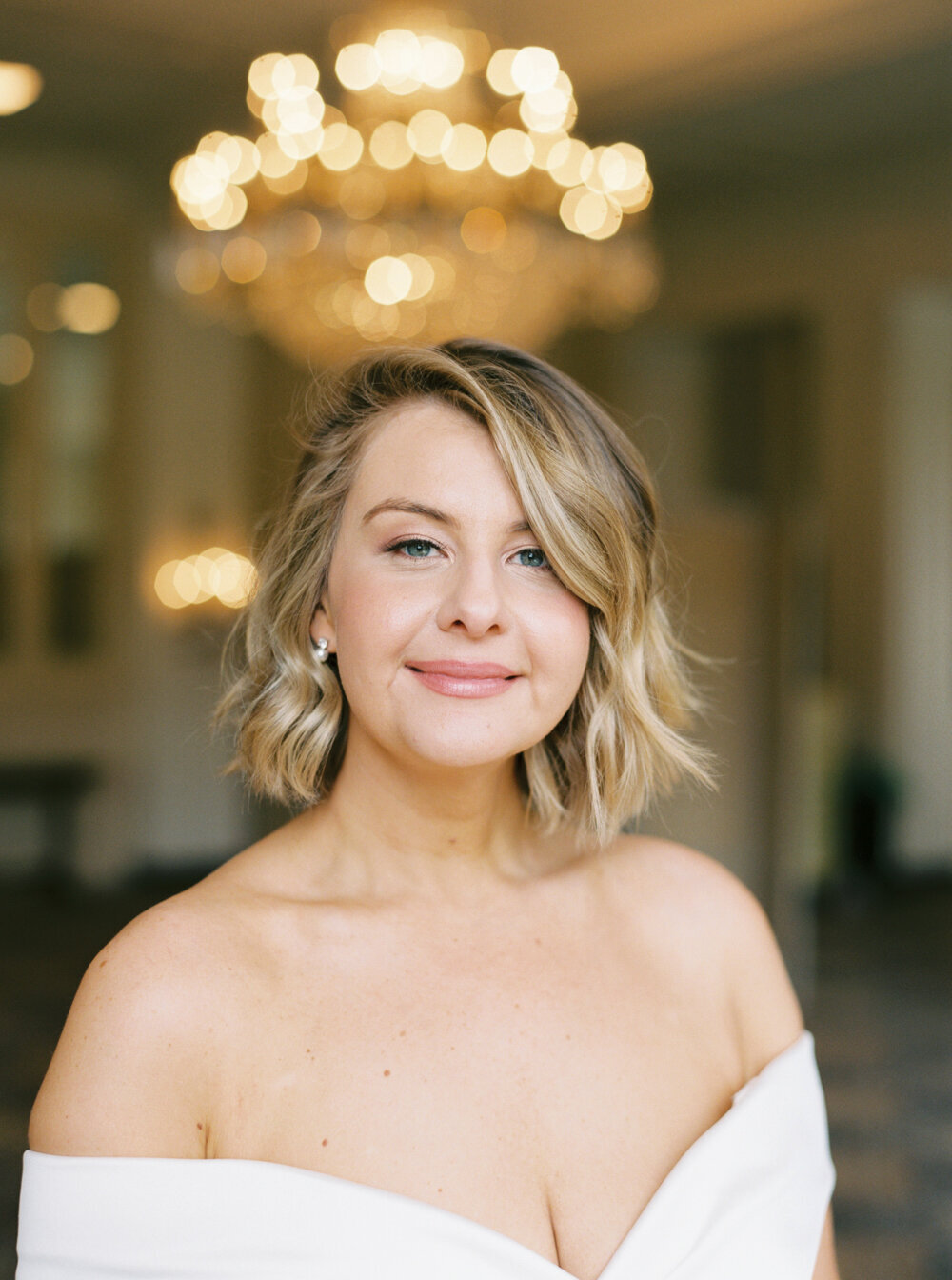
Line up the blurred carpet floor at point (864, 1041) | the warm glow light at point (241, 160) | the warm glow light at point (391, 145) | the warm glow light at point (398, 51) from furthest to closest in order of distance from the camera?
the warm glow light at point (241, 160) → the warm glow light at point (391, 145) → the warm glow light at point (398, 51) → the blurred carpet floor at point (864, 1041)

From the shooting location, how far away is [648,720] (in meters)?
1.46

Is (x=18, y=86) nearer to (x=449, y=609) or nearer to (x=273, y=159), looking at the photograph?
(x=273, y=159)

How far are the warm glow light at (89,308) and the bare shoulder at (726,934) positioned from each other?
22.0ft

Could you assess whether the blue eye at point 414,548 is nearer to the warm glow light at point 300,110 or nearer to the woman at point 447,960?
the woman at point 447,960

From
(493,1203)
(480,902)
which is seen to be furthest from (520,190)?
(493,1203)

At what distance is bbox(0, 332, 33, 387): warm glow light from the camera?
728cm

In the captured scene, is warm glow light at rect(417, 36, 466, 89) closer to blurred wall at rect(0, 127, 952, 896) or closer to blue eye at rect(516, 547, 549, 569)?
blue eye at rect(516, 547, 549, 569)

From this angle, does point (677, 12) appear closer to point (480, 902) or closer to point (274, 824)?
point (274, 824)

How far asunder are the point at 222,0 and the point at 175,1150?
16.7ft

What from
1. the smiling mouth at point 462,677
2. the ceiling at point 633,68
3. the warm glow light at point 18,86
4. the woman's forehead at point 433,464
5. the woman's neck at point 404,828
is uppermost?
the ceiling at point 633,68

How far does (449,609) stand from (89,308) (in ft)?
22.6

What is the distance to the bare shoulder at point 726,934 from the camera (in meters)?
1.45

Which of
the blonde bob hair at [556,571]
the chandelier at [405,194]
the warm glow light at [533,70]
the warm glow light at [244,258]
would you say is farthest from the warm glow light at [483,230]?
the blonde bob hair at [556,571]

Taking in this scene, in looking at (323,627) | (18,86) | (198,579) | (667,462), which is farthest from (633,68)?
(323,627)
